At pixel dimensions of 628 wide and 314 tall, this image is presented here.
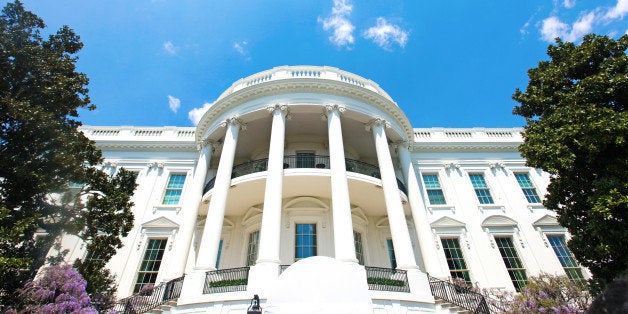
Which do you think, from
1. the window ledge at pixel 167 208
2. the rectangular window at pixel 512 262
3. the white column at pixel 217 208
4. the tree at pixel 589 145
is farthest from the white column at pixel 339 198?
the rectangular window at pixel 512 262

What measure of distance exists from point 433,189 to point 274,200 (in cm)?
1028

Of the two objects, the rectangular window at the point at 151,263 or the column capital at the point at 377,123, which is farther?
the column capital at the point at 377,123

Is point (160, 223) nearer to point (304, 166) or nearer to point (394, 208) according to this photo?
point (304, 166)

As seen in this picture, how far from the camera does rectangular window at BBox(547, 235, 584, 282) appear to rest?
14.2m

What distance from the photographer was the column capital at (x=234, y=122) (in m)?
13.6

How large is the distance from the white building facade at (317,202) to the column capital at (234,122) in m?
0.07

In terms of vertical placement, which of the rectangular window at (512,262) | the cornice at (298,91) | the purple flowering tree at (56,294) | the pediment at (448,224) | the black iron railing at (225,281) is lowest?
the purple flowering tree at (56,294)

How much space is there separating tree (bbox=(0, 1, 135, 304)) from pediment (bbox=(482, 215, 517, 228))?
647 inches

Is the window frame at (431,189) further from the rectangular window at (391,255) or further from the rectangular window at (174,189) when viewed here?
the rectangular window at (174,189)

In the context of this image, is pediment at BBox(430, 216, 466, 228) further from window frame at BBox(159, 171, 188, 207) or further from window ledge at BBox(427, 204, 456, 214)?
window frame at BBox(159, 171, 188, 207)

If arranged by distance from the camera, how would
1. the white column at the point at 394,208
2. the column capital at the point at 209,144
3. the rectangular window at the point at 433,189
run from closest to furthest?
1. the white column at the point at 394,208
2. the column capital at the point at 209,144
3. the rectangular window at the point at 433,189

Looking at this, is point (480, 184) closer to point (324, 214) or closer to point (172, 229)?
point (324, 214)

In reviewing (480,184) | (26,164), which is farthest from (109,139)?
(480,184)

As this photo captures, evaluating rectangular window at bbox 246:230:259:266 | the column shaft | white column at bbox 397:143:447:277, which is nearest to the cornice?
white column at bbox 397:143:447:277
